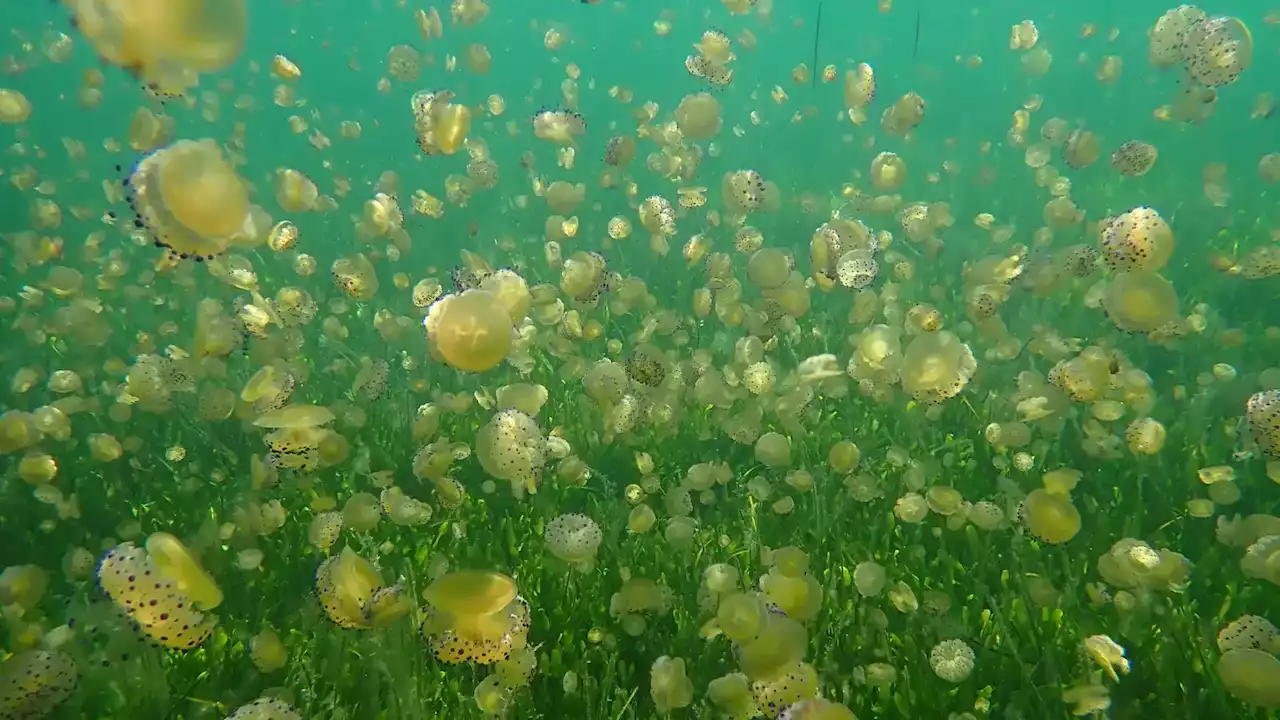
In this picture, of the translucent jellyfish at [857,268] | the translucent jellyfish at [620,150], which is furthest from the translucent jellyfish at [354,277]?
the translucent jellyfish at [857,268]

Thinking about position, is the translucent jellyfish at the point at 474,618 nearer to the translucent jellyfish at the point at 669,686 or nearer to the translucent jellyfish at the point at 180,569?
the translucent jellyfish at the point at 669,686

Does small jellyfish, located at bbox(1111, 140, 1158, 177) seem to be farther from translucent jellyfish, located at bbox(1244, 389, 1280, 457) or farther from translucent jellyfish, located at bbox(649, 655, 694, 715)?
translucent jellyfish, located at bbox(649, 655, 694, 715)

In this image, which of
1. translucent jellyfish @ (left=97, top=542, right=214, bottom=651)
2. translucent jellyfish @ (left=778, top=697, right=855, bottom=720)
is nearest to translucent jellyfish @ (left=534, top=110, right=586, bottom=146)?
translucent jellyfish @ (left=97, top=542, right=214, bottom=651)

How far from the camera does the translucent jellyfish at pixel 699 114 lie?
5.79m

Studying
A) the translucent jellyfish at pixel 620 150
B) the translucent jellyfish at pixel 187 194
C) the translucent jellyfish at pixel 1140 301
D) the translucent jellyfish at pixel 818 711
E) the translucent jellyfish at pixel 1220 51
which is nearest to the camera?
the translucent jellyfish at pixel 818 711

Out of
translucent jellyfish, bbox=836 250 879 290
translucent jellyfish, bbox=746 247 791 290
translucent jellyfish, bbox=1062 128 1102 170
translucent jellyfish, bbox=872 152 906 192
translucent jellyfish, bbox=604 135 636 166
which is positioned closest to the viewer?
translucent jellyfish, bbox=836 250 879 290

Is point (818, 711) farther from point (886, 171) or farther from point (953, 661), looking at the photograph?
point (886, 171)

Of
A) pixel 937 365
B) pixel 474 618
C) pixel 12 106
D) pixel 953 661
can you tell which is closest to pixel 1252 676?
pixel 953 661

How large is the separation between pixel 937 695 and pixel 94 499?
416cm

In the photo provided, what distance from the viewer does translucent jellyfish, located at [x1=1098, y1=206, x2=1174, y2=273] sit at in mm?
3436

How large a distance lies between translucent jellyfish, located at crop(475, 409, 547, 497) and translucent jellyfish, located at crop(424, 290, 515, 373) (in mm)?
303

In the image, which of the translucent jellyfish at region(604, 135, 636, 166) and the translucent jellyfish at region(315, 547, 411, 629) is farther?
the translucent jellyfish at region(604, 135, 636, 166)

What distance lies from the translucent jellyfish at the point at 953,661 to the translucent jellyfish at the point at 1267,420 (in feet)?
5.13

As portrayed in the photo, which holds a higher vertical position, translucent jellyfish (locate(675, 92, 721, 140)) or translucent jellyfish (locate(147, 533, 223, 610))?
translucent jellyfish (locate(675, 92, 721, 140))
